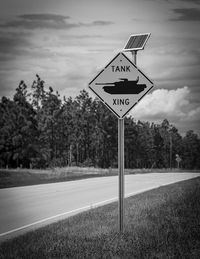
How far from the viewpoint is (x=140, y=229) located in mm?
7785

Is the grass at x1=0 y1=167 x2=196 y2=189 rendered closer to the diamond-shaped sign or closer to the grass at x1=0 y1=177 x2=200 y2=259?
the grass at x1=0 y1=177 x2=200 y2=259

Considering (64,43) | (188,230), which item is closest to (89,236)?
(188,230)

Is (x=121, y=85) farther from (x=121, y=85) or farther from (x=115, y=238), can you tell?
(x=115, y=238)

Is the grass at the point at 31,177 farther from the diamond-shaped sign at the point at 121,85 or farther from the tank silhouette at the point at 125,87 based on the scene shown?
the tank silhouette at the point at 125,87

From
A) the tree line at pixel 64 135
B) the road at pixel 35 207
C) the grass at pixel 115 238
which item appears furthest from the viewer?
the tree line at pixel 64 135

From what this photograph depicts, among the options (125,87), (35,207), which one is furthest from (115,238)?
(35,207)

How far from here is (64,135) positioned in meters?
88.4

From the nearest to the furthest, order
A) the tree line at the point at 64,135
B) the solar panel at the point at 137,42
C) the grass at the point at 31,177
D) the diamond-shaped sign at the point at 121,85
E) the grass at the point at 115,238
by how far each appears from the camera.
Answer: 1. the grass at the point at 115,238
2. the diamond-shaped sign at the point at 121,85
3. the solar panel at the point at 137,42
4. the grass at the point at 31,177
5. the tree line at the point at 64,135

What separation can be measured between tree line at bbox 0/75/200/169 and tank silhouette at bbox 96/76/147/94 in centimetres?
4316

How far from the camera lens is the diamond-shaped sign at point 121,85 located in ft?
24.1

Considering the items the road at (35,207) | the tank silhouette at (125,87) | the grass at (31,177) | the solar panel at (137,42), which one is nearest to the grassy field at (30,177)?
the grass at (31,177)

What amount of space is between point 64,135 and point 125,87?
81.4 m

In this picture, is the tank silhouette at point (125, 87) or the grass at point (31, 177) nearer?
the tank silhouette at point (125, 87)

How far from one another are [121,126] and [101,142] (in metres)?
82.1
